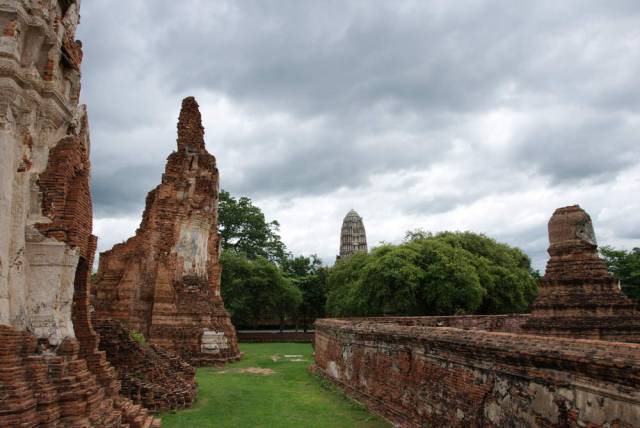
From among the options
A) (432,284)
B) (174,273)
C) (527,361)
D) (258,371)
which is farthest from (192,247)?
(527,361)

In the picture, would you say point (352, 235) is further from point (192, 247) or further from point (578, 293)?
point (578, 293)

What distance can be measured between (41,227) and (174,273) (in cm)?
1262

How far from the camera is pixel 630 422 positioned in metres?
4.42

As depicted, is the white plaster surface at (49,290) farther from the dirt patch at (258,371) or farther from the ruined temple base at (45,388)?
the dirt patch at (258,371)

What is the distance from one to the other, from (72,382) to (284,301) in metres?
30.3

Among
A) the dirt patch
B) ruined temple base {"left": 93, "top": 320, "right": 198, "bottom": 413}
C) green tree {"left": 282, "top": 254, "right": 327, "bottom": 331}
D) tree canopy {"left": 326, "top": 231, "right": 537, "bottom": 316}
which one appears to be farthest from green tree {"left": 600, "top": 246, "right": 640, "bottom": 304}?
ruined temple base {"left": 93, "top": 320, "right": 198, "bottom": 413}

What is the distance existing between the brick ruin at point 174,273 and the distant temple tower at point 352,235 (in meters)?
46.7

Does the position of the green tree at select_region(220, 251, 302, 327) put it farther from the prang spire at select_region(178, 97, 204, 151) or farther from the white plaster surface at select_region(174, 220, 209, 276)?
the prang spire at select_region(178, 97, 204, 151)

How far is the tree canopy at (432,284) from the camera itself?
2419 cm

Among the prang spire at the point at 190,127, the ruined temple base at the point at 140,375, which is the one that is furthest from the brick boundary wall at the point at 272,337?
the ruined temple base at the point at 140,375

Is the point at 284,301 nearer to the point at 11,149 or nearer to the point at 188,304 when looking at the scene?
the point at 188,304

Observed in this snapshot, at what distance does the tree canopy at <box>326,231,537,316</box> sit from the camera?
79.4 ft

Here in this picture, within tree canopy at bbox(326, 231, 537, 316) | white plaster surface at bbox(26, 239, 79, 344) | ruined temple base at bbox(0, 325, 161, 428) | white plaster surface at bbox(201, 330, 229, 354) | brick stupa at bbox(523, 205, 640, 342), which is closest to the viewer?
ruined temple base at bbox(0, 325, 161, 428)

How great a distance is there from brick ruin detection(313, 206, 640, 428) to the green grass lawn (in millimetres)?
527
